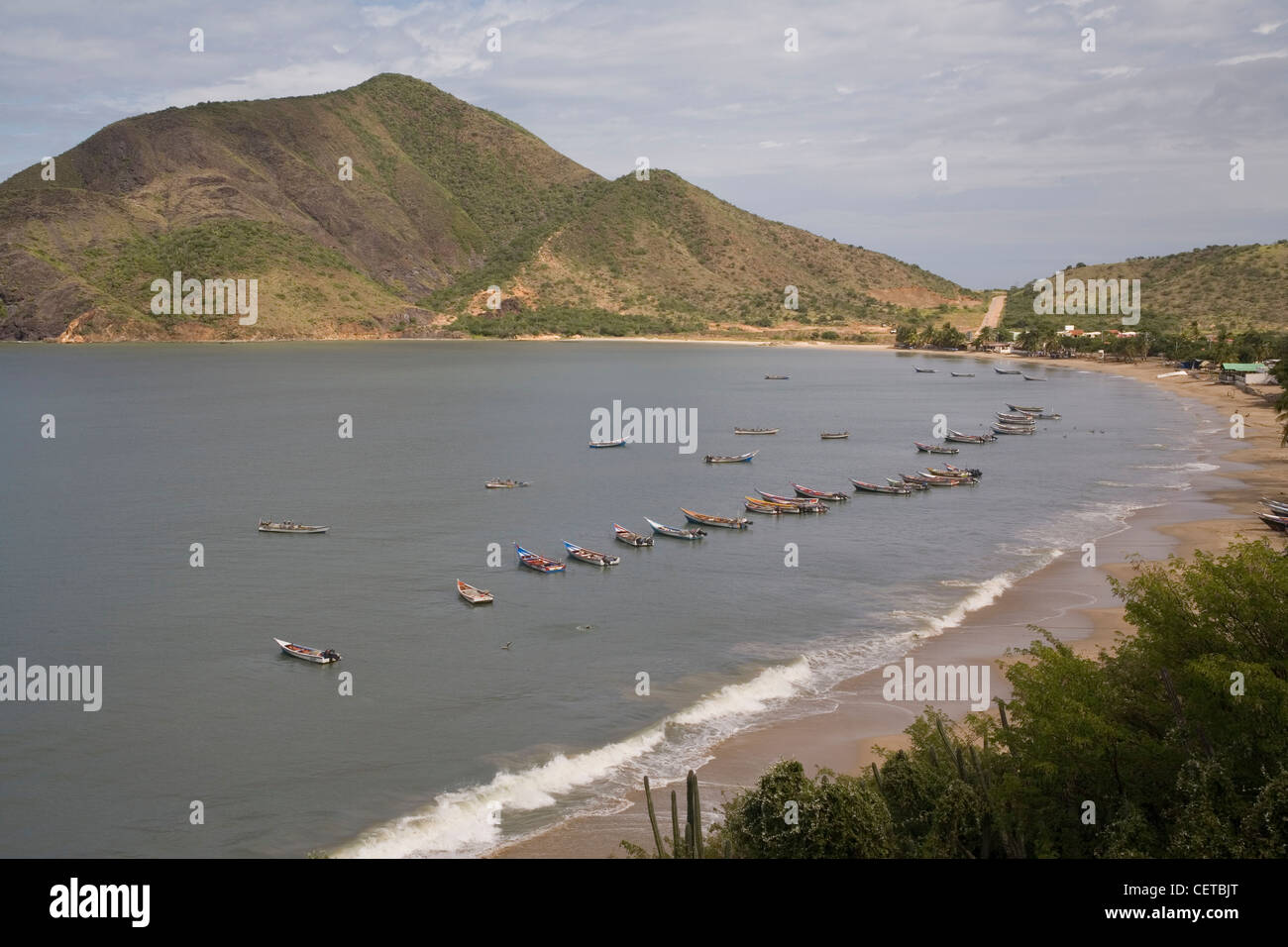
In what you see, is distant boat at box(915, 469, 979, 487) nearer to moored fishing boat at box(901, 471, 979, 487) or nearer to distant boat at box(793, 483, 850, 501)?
moored fishing boat at box(901, 471, 979, 487)

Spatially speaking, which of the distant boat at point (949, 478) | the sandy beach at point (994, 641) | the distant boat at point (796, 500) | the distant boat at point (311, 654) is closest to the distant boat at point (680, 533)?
the distant boat at point (796, 500)

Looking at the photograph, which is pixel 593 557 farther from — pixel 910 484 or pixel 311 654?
pixel 910 484

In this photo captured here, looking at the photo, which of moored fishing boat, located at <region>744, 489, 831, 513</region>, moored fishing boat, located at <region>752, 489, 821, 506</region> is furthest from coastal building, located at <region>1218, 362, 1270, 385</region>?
moored fishing boat, located at <region>744, 489, 831, 513</region>

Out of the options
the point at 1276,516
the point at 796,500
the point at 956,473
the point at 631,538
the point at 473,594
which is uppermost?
the point at 956,473

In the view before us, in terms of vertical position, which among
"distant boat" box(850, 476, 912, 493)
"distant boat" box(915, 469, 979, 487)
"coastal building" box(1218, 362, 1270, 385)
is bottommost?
"distant boat" box(850, 476, 912, 493)

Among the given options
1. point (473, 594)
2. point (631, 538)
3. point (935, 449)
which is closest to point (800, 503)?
point (631, 538)

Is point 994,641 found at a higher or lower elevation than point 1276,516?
lower
